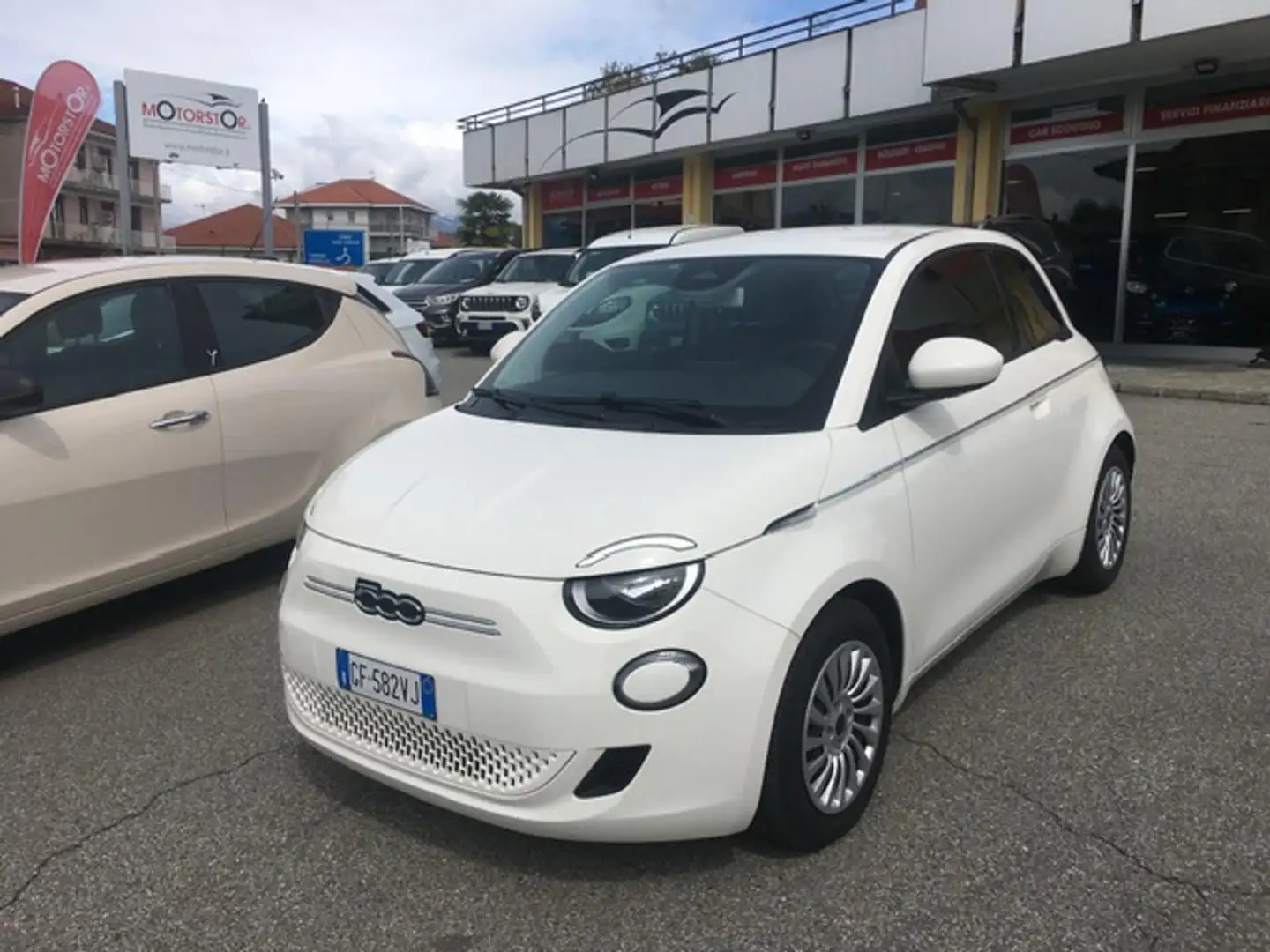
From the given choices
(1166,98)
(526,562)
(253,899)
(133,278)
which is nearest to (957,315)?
(526,562)

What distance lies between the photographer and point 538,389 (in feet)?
13.1

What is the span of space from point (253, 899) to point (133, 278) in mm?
3159

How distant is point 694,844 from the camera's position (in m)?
3.08

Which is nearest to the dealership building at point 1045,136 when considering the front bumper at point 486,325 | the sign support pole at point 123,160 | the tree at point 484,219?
the front bumper at point 486,325

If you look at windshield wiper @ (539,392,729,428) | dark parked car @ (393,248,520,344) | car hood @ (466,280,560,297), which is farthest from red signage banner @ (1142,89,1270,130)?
windshield wiper @ (539,392,729,428)

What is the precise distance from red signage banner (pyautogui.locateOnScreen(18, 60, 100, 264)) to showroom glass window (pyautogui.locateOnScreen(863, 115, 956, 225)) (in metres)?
11.5

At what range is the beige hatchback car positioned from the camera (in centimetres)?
441

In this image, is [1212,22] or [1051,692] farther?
[1212,22]

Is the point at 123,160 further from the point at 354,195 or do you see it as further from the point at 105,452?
the point at 354,195

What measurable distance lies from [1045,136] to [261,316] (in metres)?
14.2

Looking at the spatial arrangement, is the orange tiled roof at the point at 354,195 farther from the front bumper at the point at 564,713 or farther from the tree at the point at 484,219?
the front bumper at the point at 564,713

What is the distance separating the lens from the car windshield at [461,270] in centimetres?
2105

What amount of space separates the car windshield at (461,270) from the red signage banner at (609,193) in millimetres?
5000

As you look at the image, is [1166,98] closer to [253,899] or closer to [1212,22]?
[1212,22]
